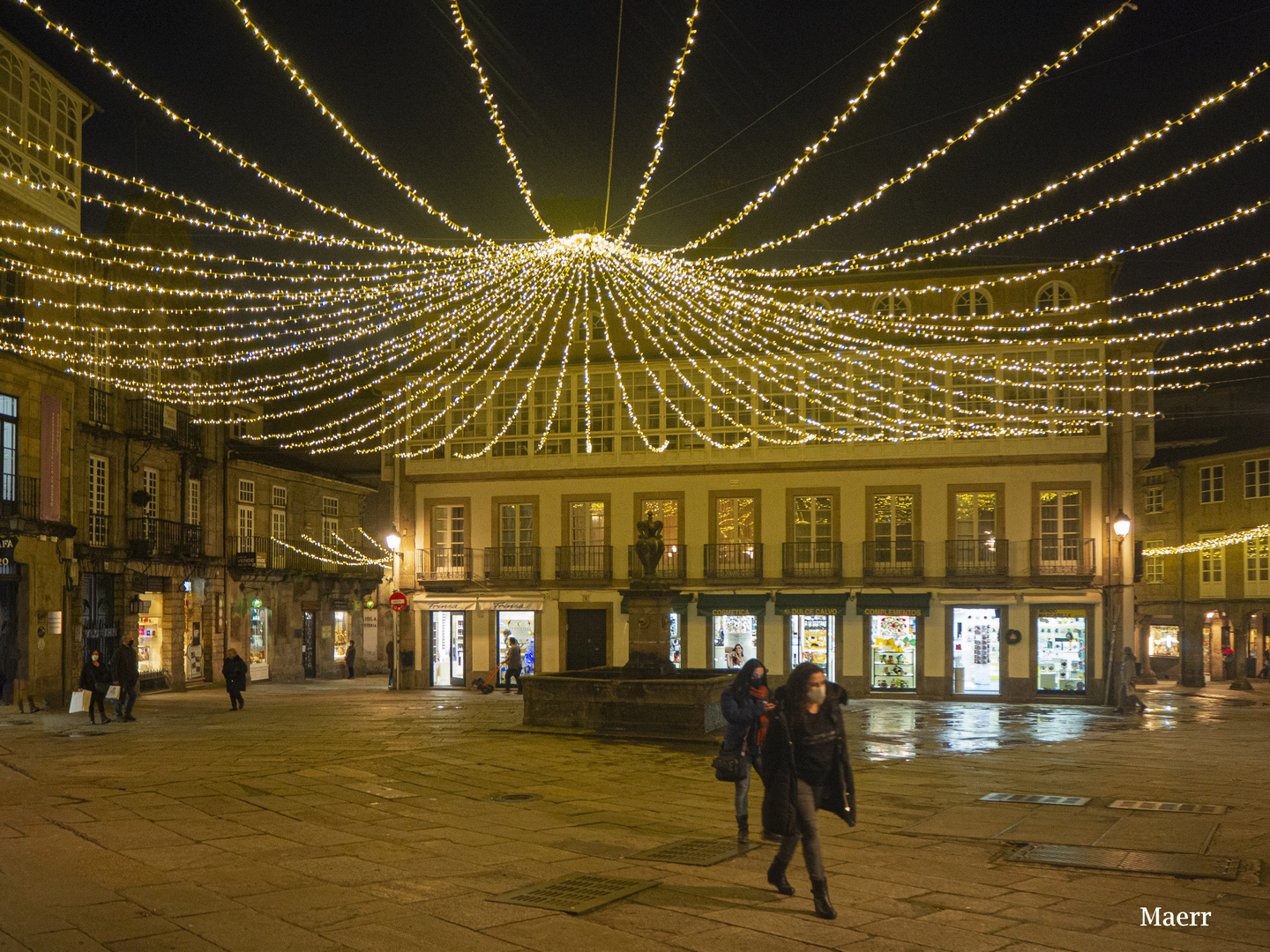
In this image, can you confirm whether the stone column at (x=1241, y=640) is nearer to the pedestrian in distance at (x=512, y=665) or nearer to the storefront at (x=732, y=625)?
the storefront at (x=732, y=625)

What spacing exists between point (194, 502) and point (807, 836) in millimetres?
30012

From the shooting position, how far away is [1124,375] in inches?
1116

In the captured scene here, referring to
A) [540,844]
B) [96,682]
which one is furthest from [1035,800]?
[96,682]

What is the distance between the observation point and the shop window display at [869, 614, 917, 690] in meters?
30.6

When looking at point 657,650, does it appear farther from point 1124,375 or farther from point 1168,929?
point 1124,375

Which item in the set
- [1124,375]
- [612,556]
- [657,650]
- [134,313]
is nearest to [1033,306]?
[1124,375]

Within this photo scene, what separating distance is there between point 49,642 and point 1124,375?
25674 millimetres

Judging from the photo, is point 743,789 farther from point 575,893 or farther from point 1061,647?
point 1061,647

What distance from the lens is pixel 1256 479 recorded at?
136 feet

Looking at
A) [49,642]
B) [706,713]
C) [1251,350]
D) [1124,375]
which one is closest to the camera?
[706,713]

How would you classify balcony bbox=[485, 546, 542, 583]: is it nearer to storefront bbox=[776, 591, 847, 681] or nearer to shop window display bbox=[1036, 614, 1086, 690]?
storefront bbox=[776, 591, 847, 681]

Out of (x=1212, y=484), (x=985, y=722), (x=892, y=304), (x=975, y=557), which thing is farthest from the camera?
(x=1212, y=484)

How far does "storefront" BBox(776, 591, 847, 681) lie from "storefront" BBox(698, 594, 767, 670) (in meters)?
0.76

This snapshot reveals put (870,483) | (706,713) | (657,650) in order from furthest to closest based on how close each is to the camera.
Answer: (870,483), (657,650), (706,713)
